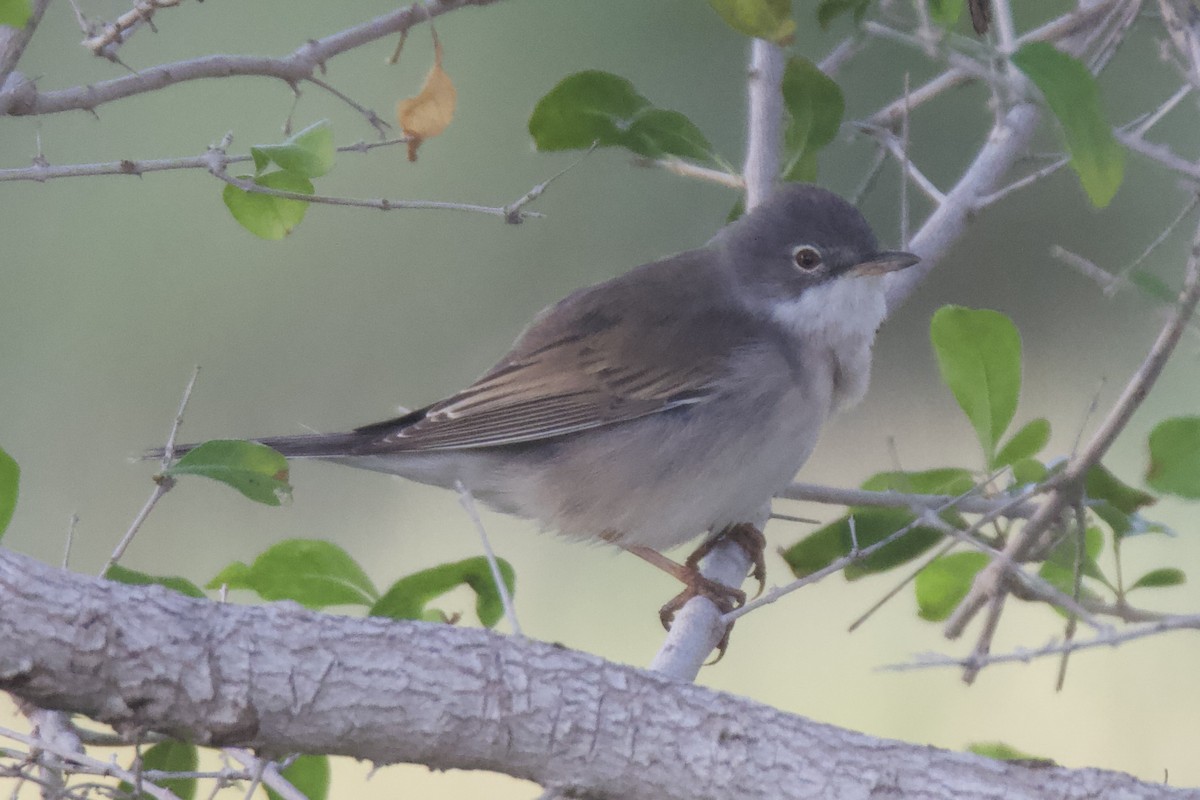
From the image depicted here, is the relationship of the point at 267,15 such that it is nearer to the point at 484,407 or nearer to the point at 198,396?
the point at 198,396

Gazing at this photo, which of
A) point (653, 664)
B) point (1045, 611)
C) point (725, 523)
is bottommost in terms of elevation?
point (653, 664)

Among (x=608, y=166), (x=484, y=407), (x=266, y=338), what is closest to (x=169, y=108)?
(x=266, y=338)

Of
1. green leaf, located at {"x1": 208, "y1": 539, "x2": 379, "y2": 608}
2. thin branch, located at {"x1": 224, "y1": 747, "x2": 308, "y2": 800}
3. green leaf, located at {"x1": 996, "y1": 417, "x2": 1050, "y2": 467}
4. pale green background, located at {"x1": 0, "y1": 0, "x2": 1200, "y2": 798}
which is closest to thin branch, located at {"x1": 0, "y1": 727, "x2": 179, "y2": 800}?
thin branch, located at {"x1": 224, "y1": 747, "x2": 308, "y2": 800}

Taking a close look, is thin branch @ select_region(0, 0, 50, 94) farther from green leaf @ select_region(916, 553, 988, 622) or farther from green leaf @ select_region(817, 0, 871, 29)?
green leaf @ select_region(916, 553, 988, 622)

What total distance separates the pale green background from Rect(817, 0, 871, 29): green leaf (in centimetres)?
367

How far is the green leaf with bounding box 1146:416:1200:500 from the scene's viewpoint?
236cm

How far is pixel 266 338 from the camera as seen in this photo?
6.96 meters

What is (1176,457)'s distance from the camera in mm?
2377

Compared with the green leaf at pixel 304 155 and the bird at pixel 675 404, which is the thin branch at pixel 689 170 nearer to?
the bird at pixel 675 404

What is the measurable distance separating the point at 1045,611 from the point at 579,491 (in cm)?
317

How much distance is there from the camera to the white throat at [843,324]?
331cm

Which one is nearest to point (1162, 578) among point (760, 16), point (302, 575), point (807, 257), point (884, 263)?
point (884, 263)

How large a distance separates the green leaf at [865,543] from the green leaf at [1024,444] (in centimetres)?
22

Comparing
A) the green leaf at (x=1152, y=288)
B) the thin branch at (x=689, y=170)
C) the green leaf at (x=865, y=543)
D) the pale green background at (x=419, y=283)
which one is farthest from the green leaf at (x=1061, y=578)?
the pale green background at (x=419, y=283)
